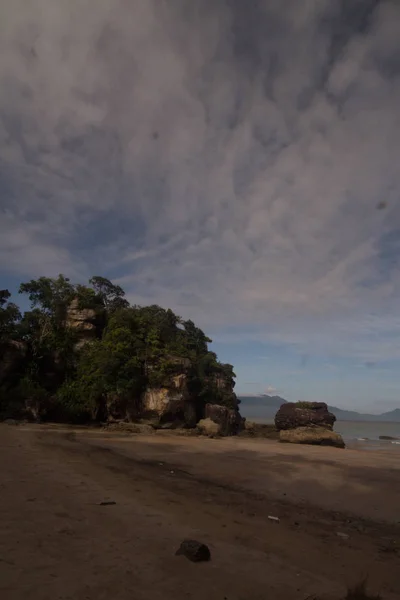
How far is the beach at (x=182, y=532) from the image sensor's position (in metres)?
4.25

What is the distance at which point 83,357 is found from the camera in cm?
3784

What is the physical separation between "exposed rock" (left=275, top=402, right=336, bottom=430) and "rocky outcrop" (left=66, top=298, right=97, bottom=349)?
2234 cm

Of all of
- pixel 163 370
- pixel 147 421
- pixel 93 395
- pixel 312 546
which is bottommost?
pixel 312 546

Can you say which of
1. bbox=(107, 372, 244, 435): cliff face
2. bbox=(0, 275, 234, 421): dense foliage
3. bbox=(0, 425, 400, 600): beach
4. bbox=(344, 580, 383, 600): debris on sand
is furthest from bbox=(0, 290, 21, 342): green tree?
bbox=(344, 580, 383, 600): debris on sand

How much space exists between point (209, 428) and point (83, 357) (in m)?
15.1

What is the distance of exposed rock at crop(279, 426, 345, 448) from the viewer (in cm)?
3031

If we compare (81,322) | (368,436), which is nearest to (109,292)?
(81,322)

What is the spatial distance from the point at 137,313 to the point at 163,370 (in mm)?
8055

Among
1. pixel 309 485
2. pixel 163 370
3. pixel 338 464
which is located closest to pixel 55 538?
pixel 309 485

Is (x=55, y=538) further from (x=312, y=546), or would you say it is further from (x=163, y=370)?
(x=163, y=370)

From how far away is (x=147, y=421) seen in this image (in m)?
33.6

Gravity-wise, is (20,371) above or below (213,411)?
above

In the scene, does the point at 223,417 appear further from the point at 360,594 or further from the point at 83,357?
the point at 360,594

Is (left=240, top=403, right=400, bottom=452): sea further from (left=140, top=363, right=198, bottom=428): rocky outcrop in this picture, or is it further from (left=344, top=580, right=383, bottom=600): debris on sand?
(left=344, top=580, right=383, bottom=600): debris on sand
